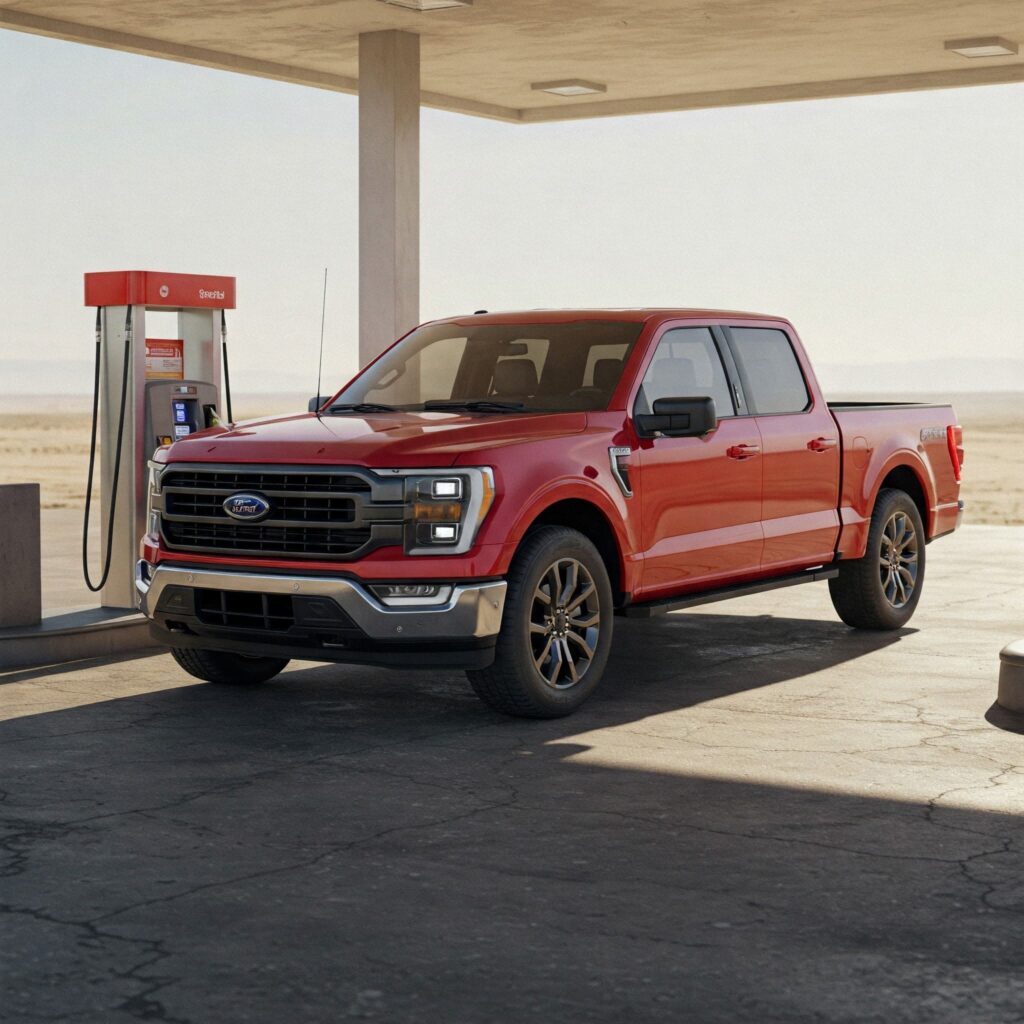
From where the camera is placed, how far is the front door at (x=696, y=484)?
8.91 m

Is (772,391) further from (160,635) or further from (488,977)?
(488,977)

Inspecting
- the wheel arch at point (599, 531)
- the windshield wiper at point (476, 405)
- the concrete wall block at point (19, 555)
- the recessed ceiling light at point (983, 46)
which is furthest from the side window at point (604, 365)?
the recessed ceiling light at point (983, 46)

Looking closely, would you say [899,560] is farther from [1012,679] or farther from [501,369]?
[501,369]

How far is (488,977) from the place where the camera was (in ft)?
14.9

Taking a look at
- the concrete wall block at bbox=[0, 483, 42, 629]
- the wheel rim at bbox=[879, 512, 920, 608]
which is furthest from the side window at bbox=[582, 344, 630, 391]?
the concrete wall block at bbox=[0, 483, 42, 629]

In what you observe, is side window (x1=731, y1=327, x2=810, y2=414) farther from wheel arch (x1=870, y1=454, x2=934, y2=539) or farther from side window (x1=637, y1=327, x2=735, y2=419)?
wheel arch (x1=870, y1=454, x2=934, y2=539)

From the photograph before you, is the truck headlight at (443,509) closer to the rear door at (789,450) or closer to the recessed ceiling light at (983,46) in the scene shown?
the rear door at (789,450)

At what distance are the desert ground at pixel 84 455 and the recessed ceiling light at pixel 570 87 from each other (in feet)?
48.0

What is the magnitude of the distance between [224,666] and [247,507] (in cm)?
140

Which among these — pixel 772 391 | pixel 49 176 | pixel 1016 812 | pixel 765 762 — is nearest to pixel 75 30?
pixel 772 391

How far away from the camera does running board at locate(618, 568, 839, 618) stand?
29.4ft

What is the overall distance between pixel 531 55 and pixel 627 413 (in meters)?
7.85

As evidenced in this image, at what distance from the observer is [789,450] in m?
9.99

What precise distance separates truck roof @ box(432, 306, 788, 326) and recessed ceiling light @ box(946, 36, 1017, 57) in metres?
6.69
